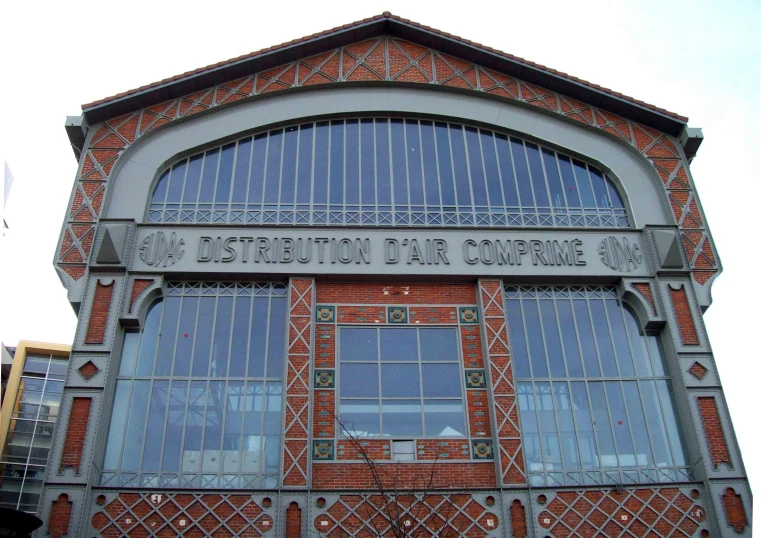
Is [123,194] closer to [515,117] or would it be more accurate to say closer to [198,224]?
[198,224]

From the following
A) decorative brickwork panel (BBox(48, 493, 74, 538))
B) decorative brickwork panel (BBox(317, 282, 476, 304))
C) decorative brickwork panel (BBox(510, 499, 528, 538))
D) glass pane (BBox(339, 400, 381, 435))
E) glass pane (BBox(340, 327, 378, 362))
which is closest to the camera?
decorative brickwork panel (BBox(48, 493, 74, 538))

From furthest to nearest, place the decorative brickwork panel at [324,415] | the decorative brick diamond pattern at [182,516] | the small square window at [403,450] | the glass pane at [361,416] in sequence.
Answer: the glass pane at [361,416] < the decorative brickwork panel at [324,415] < the small square window at [403,450] < the decorative brick diamond pattern at [182,516]

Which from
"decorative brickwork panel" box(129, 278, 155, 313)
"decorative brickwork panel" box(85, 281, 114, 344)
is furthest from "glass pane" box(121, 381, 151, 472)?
"decorative brickwork panel" box(129, 278, 155, 313)

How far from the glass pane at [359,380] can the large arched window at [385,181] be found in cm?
367

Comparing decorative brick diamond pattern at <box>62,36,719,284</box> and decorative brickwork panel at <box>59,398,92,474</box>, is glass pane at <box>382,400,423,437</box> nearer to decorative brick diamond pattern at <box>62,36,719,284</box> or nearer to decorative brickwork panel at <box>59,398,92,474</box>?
decorative brickwork panel at <box>59,398,92,474</box>

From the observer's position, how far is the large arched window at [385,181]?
1803cm

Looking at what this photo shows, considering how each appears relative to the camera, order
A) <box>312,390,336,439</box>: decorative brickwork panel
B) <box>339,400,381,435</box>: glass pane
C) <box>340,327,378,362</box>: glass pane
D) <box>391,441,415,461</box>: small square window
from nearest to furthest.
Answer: <box>391,441,415,461</box>: small square window, <box>312,390,336,439</box>: decorative brickwork panel, <box>339,400,381,435</box>: glass pane, <box>340,327,378,362</box>: glass pane

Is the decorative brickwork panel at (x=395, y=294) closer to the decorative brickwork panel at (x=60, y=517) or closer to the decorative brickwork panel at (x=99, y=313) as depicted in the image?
the decorative brickwork panel at (x=99, y=313)

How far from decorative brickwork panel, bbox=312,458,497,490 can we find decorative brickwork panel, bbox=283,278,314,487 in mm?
444

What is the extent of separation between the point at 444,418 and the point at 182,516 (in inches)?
219

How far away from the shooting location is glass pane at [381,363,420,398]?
624 inches

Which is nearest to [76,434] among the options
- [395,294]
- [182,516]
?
[182,516]

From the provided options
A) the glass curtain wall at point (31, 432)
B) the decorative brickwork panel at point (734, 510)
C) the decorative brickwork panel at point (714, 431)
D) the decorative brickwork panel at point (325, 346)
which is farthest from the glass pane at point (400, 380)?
the glass curtain wall at point (31, 432)

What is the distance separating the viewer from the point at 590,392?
52.9 feet
